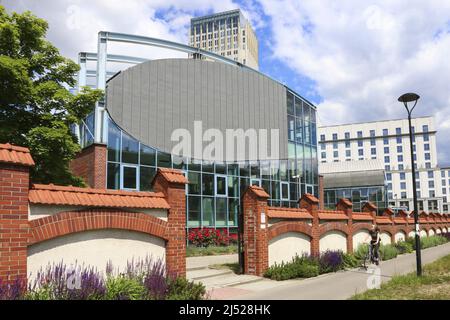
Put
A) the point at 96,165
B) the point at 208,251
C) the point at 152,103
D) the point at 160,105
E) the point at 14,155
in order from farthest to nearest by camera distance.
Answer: the point at 160,105, the point at 152,103, the point at 96,165, the point at 208,251, the point at 14,155

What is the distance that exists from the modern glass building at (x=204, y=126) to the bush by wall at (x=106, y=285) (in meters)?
15.7

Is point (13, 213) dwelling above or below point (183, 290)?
above

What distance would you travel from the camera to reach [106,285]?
7742mm

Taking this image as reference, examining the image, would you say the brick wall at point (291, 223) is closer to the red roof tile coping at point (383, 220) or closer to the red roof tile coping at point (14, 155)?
the red roof tile coping at point (383, 220)

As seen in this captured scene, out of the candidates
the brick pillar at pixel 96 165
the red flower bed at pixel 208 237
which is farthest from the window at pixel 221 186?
the brick pillar at pixel 96 165

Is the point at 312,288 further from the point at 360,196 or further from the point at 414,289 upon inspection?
the point at 360,196

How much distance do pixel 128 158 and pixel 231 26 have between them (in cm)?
13540

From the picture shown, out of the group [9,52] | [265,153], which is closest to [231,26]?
[265,153]

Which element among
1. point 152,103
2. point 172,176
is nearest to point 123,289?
point 172,176

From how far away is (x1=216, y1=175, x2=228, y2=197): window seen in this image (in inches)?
1144

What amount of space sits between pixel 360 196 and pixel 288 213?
44129mm

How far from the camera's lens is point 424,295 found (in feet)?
31.4

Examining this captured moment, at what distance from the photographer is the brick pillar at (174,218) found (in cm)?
951

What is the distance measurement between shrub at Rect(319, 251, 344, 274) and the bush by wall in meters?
6.70
